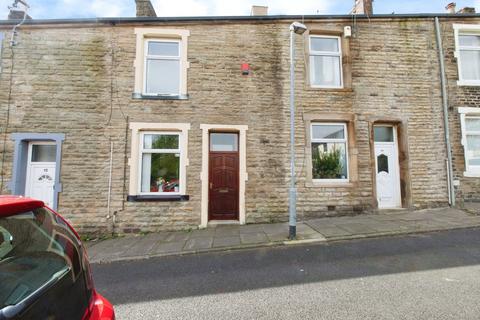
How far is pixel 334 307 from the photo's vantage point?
3041mm

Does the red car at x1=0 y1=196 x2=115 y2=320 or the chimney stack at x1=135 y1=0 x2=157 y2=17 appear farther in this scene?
the chimney stack at x1=135 y1=0 x2=157 y2=17

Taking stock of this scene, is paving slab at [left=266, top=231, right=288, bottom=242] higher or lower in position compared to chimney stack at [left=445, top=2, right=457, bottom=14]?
lower

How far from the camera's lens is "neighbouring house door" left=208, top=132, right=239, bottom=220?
799 cm

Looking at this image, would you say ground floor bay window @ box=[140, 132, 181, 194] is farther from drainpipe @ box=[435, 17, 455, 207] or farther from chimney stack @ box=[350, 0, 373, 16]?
drainpipe @ box=[435, 17, 455, 207]

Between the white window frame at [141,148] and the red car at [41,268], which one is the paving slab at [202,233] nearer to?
the white window frame at [141,148]

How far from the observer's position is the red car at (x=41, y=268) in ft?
3.45

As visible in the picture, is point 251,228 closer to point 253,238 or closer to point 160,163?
point 253,238

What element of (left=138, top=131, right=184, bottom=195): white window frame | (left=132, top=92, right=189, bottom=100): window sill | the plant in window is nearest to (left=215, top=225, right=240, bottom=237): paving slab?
(left=138, top=131, right=184, bottom=195): white window frame

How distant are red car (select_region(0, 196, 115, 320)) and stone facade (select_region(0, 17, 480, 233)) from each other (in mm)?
6145

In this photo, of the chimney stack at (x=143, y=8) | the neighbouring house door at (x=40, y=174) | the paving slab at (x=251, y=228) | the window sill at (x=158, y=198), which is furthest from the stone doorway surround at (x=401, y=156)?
the neighbouring house door at (x=40, y=174)

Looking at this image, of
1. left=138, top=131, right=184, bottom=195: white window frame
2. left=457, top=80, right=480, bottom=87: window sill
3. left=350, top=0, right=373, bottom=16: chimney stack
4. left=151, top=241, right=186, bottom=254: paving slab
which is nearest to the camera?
left=151, top=241, right=186, bottom=254: paving slab

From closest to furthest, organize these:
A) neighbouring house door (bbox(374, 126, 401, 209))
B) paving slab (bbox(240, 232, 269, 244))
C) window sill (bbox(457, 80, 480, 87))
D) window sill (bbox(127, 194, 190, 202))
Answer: paving slab (bbox(240, 232, 269, 244)), window sill (bbox(127, 194, 190, 202)), neighbouring house door (bbox(374, 126, 401, 209)), window sill (bbox(457, 80, 480, 87))

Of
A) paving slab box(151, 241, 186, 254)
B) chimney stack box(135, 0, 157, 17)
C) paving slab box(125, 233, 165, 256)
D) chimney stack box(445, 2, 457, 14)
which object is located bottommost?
paving slab box(125, 233, 165, 256)

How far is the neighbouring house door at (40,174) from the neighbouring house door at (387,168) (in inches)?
412
